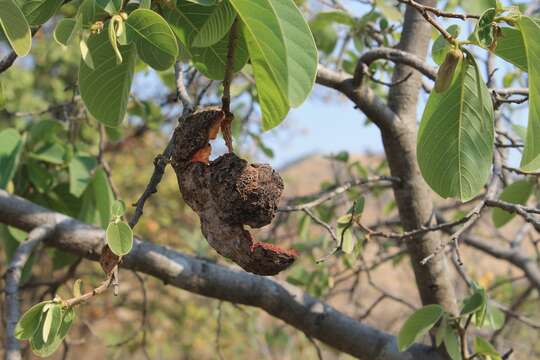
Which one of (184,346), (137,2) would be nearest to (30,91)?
(184,346)

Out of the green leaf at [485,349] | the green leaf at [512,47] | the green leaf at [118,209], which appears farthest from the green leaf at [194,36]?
the green leaf at [485,349]

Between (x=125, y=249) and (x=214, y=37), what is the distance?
343 mm

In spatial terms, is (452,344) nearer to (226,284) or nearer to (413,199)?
(413,199)

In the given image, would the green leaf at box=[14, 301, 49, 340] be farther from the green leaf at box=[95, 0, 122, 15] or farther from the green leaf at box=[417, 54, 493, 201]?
the green leaf at box=[417, 54, 493, 201]

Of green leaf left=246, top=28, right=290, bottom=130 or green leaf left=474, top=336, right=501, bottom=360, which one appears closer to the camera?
green leaf left=246, top=28, right=290, bottom=130

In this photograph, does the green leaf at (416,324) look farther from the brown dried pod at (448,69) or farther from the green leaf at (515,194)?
the brown dried pod at (448,69)

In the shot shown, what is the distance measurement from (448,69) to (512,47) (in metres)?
0.12

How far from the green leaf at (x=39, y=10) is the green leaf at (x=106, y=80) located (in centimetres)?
7

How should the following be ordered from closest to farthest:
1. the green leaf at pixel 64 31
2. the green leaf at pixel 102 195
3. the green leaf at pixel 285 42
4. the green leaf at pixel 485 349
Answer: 1. the green leaf at pixel 285 42
2. the green leaf at pixel 64 31
3. the green leaf at pixel 485 349
4. the green leaf at pixel 102 195

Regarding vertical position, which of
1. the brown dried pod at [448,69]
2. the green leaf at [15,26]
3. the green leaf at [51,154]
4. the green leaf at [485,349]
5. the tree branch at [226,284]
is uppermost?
the brown dried pod at [448,69]

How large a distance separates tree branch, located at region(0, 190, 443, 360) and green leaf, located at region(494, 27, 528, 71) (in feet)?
2.92

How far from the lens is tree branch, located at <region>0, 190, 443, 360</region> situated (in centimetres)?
Result: 163

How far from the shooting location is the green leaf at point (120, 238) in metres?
0.97

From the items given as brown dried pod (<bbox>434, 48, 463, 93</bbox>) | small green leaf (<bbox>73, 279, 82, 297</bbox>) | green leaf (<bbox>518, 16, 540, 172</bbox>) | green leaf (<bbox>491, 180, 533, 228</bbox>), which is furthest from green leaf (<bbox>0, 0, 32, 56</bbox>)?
green leaf (<bbox>491, 180, 533, 228</bbox>)
